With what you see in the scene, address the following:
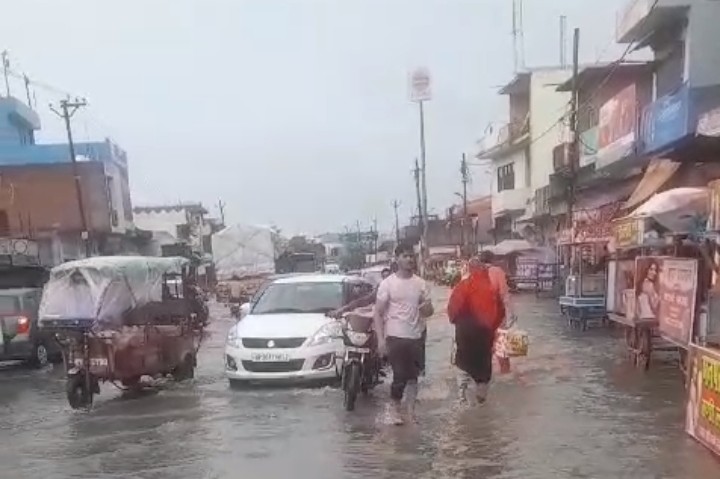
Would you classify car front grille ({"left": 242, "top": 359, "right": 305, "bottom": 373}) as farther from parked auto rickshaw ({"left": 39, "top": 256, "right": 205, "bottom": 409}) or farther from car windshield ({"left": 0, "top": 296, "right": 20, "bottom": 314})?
car windshield ({"left": 0, "top": 296, "right": 20, "bottom": 314})

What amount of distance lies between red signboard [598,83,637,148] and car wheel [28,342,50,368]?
15.5 meters

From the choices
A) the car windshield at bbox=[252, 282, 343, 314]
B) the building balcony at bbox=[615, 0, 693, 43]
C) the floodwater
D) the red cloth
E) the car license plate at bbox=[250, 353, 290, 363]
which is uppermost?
the building balcony at bbox=[615, 0, 693, 43]

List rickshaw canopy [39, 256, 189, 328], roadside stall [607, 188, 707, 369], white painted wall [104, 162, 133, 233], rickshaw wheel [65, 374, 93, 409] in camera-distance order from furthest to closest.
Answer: white painted wall [104, 162, 133, 233] → rickshaw canopy [39, 256, 189, 328] → rickshaw wheel [65, 374, 93, 409] → roadside stall [607, 188, 707, 369]

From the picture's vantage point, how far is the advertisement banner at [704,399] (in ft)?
25.9

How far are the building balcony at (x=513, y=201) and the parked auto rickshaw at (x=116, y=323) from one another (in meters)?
40.0

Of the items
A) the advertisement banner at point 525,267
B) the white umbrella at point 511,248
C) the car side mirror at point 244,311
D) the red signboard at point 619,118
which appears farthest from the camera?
the advertisement banner at point 525,267

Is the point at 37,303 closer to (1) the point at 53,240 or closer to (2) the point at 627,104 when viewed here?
(2) the point at 627,104

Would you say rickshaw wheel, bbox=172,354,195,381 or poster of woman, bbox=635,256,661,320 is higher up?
poster of woman, bbox=635,256,661,320

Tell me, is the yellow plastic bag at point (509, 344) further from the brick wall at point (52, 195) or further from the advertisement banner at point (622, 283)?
the brick wall at point (52, 195)

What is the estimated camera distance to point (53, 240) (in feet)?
161

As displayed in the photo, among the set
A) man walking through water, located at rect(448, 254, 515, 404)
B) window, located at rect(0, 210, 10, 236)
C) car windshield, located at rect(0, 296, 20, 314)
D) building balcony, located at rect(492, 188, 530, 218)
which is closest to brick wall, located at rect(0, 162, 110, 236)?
window, located at rect(0, 210, 10, 236)

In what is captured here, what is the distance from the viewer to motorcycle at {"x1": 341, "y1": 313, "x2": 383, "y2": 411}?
36.5 feet

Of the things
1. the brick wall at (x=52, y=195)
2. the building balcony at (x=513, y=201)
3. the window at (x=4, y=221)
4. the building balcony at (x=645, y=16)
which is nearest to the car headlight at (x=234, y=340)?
the building balcony at (x=645, y=16)

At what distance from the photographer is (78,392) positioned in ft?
40.7
